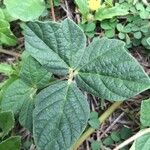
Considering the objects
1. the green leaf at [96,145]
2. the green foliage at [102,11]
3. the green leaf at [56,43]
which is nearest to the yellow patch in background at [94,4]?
the green foliage at [102,11]

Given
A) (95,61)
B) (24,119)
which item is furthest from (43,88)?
(95,61)

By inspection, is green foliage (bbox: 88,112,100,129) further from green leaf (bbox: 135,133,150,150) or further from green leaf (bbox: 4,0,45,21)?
green leaf (bbox: 4,0,45,21)

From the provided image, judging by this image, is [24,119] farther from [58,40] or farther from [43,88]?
[58,40]

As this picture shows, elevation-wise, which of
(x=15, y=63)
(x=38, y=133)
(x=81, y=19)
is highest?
(x=81, y=19)

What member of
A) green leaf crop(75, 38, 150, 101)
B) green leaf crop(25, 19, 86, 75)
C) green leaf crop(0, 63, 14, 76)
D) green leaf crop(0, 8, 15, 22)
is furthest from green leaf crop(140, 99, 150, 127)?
green leaf crop(0, 8, 15, 22)

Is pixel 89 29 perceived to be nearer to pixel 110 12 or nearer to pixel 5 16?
pixel 110 12

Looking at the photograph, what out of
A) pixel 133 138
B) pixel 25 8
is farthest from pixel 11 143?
pixel 25 8

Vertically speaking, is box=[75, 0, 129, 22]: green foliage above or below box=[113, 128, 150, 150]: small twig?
above
